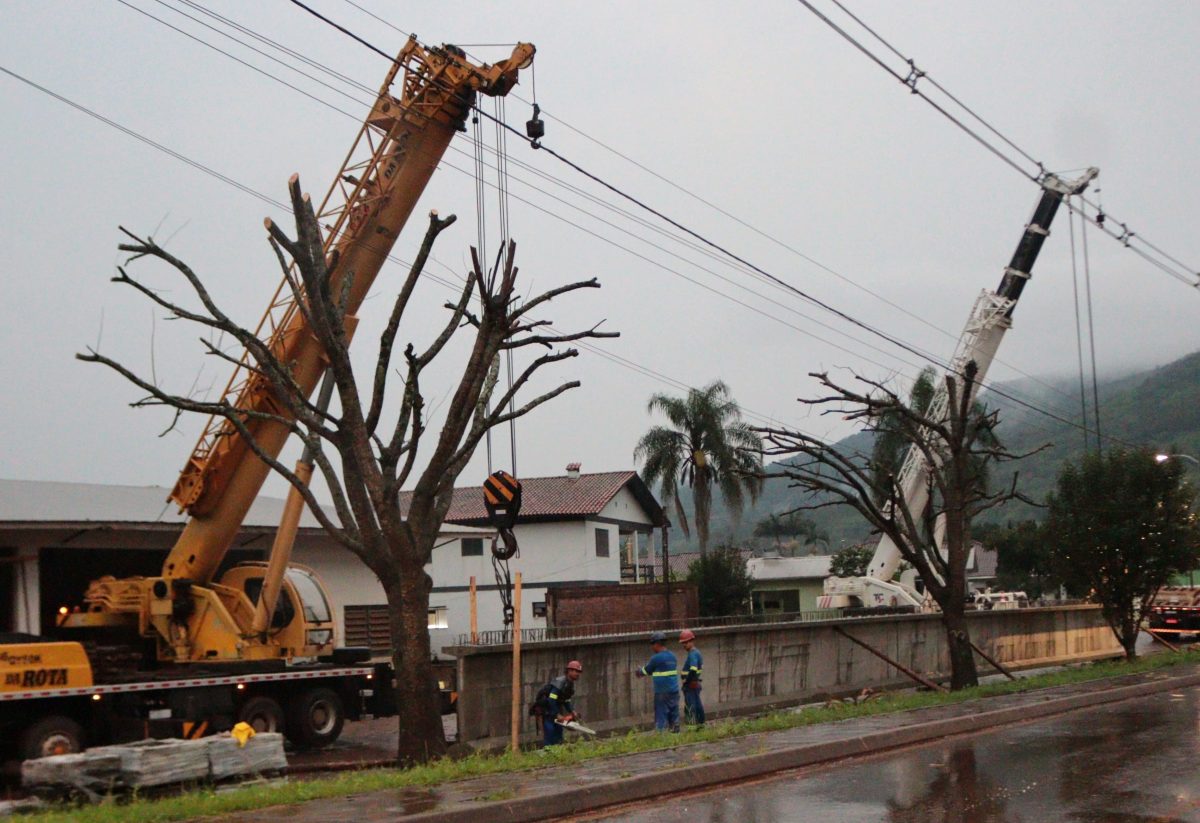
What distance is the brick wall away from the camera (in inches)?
1593

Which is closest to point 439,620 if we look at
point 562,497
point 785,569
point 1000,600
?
point 562,497

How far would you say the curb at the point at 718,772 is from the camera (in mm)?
10412

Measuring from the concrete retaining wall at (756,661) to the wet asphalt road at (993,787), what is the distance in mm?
6402

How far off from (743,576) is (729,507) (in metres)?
8.99

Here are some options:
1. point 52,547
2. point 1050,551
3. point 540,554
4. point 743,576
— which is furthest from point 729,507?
point 52,547

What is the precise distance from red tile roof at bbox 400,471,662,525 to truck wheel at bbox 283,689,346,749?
30.1 m

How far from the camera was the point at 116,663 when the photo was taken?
20.1m

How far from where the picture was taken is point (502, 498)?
1762cm

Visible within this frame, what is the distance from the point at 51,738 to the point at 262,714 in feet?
12.7

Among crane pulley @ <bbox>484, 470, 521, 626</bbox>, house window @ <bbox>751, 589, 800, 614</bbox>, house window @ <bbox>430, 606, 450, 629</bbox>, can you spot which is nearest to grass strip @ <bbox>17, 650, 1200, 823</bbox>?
crane pulley @ <bbox>484, 470, 521, 626</bbox>

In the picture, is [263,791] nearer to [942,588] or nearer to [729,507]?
[942,588]

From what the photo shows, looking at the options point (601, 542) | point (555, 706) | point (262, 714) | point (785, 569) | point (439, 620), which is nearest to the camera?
point (555, 706)

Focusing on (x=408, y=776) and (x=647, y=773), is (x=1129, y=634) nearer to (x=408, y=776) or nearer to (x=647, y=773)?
(x=647, y=773)

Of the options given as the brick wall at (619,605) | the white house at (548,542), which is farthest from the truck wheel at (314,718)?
the white house at (548,542)
